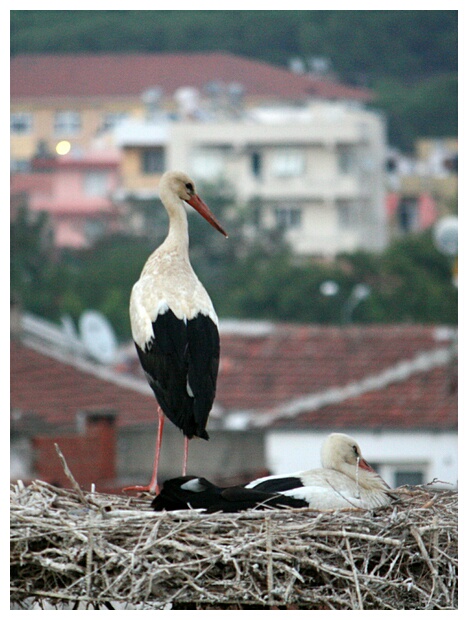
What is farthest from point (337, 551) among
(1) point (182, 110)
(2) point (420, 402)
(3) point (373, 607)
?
(1) point (182, 110)

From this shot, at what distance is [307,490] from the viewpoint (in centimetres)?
532

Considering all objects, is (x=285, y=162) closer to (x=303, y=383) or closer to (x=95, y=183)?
(x=95, y=183)

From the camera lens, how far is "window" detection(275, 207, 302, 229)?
5603cm

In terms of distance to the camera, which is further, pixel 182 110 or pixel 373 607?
pixel 182 110

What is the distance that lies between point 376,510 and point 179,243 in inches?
48.7

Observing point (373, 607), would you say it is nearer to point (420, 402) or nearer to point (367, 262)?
point (420, 402)

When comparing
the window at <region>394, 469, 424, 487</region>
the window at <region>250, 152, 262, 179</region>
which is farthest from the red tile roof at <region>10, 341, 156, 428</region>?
the window at <region>250, 152, 262, 179</region>

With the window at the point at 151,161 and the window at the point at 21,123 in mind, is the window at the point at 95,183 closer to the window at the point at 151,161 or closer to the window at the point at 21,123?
the window at the point at 151,161

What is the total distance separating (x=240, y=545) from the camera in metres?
4.77

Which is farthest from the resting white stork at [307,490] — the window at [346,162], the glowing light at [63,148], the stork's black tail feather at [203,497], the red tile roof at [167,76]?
the red tile roof at [167,76]

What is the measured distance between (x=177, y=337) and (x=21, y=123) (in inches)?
2245

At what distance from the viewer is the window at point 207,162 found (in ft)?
185

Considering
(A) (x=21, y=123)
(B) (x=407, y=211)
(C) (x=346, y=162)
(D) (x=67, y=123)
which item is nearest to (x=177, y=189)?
(C) (x=346, y=162)

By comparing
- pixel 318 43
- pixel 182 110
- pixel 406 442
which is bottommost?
pixel 406 442
